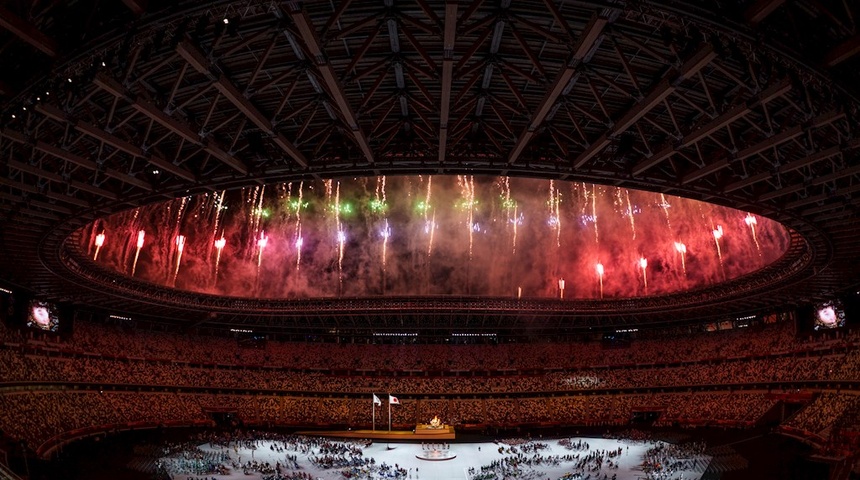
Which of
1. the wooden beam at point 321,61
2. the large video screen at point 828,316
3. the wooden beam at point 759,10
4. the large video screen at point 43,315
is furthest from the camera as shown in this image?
the large video screen at point 828,316

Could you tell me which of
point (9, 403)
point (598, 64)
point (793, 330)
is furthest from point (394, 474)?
point (793, 330)

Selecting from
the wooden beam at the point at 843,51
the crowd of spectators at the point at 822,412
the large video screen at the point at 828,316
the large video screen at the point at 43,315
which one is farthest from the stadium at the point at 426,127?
the large video screen at the point at 828,316

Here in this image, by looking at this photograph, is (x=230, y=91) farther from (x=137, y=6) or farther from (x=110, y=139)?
(x=110, y=139)

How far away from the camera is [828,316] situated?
1800 inches

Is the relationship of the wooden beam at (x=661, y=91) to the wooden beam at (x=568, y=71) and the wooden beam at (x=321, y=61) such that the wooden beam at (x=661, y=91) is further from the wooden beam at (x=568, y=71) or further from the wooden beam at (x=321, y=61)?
the wooden beam at (x=321, y=61)

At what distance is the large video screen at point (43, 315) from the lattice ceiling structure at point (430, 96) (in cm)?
1982

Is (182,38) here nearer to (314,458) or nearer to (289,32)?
(289,32)

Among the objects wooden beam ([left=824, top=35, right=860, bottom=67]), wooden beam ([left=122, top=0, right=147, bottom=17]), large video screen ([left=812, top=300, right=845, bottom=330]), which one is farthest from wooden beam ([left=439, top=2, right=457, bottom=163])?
large video screen ([left=812, top=300, right=845, bottom=330])

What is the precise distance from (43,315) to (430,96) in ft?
152

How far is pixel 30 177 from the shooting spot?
74.7 ft

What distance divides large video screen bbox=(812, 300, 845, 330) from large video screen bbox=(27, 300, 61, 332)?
228ft

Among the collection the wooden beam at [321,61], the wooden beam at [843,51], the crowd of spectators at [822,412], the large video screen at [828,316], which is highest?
the wooden beam at [321,61]

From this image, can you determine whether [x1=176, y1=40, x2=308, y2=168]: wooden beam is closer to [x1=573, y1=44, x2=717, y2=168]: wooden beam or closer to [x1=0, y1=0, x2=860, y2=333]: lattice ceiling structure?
A: [x1=0, y1=0, x2=860, y2=333]: lattice ceiling structure

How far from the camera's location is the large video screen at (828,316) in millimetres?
44469
